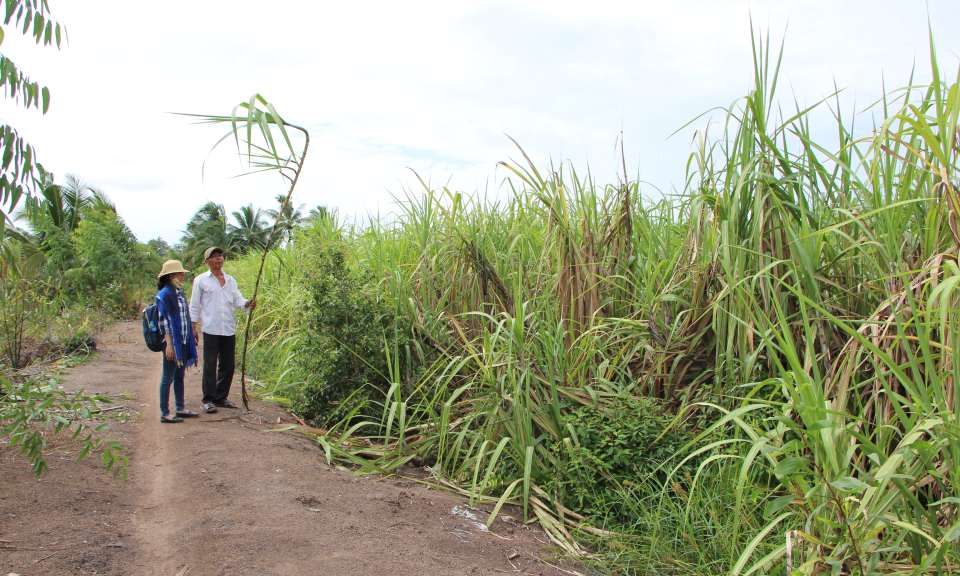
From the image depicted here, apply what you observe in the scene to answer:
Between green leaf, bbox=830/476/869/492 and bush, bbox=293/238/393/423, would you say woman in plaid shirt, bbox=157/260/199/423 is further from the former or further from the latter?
green leaf, bbox=830/476/869/492

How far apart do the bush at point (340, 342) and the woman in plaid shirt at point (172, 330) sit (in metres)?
0.99

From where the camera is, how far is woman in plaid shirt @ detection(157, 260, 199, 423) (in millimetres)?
4711

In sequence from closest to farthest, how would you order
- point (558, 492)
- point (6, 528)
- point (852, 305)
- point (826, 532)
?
point (826, 532) < point (6, 528) < point (852, 305) < point (558, 492)

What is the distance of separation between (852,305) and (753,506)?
3.81 feet

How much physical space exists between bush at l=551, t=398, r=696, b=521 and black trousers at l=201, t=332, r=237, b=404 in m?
3.44

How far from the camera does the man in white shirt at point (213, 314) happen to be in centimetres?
518

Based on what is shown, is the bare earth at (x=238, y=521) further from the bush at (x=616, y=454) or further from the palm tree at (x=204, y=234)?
the palm tree at (x=204, y=234)

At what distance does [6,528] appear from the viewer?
2582mm

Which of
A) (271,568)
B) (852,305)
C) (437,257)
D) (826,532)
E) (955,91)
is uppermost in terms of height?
(955,91)

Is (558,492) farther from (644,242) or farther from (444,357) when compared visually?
(644,242)

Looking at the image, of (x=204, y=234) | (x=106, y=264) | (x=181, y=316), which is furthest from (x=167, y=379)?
(x=204, y=234)

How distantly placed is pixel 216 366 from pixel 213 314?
0.54m

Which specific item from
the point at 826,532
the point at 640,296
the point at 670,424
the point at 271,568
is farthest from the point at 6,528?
the point at 640,296

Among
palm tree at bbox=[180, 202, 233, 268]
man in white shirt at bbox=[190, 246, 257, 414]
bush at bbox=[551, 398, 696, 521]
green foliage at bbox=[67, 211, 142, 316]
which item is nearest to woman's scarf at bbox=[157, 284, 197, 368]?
man in white shirt at bbox=[190, 246, 257, 414]
